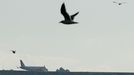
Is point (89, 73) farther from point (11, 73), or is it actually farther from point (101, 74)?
point (11, 73)

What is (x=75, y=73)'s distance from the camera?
132m

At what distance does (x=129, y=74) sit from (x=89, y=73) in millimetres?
9141

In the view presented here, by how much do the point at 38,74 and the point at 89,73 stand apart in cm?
1024

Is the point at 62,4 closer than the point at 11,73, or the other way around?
the point at 62,4

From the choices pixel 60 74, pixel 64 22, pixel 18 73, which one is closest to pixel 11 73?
pixel 18 73

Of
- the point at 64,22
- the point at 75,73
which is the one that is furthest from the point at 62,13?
the point at 75,73

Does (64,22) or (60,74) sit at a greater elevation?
(64,22)

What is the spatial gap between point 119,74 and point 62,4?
276 ft

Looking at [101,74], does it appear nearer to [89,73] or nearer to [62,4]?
[89,73]

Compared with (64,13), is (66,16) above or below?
below

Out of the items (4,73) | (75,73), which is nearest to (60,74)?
(75,73)

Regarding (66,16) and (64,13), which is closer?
(64,13)

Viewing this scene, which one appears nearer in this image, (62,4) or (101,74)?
(62,4)

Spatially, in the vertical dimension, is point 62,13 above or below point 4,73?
above
